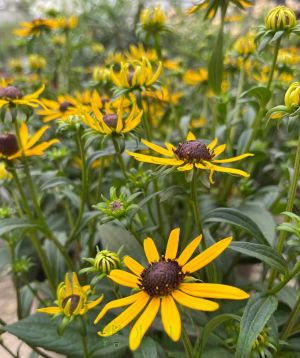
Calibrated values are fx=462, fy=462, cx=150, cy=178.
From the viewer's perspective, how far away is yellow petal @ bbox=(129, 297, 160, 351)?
474mm

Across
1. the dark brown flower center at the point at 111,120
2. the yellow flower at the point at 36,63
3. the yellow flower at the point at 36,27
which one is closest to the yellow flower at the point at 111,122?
the dark brown flower center at the point at 111,120

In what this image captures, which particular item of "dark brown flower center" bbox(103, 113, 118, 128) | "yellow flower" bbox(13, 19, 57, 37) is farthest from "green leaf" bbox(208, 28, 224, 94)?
"yellow flower" bbox(13, 19, 57, 37)

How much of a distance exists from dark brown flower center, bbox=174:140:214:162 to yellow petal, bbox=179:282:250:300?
0.59 ft

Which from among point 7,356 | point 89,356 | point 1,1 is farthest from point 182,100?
point 1,1

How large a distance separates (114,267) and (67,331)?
244 millimetres

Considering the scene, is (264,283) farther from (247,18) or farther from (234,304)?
(247,18)

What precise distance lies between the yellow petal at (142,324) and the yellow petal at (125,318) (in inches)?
0.4

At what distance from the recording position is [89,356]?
73 cm

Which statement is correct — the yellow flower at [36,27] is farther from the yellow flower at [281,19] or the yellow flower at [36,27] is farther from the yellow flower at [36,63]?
the yellow flower at [281,19]

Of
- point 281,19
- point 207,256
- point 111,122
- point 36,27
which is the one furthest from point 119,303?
point 36,27

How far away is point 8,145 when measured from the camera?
2.89ft

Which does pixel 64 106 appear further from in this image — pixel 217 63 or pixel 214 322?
pixel 214 322

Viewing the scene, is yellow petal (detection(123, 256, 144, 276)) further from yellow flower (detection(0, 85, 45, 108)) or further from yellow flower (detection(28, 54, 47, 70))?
yellow flower (detection(28, 54, 47, 70))

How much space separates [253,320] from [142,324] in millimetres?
169
